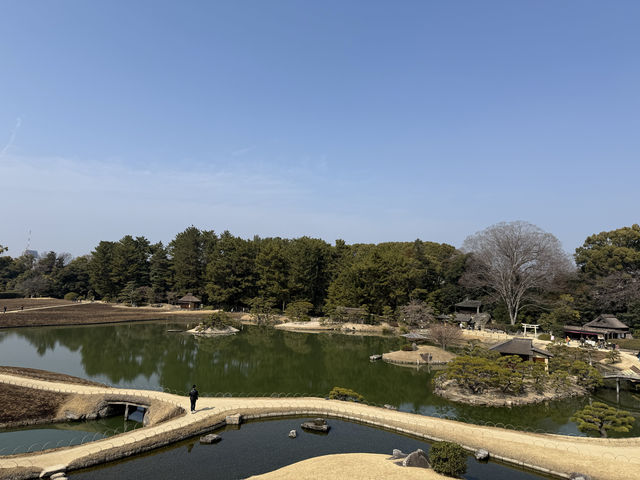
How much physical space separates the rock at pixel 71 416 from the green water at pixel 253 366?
6187 millimetres

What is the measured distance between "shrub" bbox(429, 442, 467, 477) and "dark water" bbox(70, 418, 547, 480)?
1.75m

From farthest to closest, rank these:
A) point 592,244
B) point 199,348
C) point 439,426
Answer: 1. point 592,244
2. point 199,348
3. point 439,426

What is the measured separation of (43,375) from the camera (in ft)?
75.8

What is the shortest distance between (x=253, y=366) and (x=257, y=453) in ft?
56.8

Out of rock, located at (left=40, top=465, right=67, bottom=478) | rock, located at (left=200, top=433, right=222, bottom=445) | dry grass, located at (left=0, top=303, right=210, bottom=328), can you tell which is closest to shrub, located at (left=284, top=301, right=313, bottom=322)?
dry grass, located at (left=0, top=303, right=210, bottom=328)

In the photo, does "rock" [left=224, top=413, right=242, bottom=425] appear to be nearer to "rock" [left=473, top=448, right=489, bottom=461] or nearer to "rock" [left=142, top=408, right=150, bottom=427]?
"rock" [left=142, top=408, right=150, bottom=427]

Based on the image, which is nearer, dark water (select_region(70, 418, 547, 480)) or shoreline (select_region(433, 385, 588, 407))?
dark water (select_region(70, 418, 547, 480))

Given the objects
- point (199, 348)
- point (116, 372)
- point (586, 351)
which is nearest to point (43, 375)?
point (116, 372)

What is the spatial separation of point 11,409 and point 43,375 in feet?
19.1

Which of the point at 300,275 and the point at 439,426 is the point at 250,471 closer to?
the point at 439,426

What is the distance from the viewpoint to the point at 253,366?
3136 cm

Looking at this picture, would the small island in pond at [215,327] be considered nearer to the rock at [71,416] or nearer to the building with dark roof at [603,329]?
the rock at [71,416]

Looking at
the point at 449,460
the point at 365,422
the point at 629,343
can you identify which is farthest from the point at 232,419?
the point at 629,343

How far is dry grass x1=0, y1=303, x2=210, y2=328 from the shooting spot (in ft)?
153
